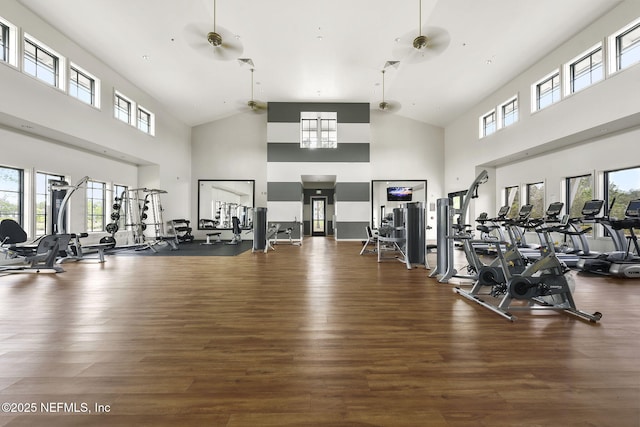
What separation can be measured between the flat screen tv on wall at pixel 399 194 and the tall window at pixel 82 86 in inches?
440

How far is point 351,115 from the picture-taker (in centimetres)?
1077

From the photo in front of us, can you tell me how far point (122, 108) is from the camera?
315 inches

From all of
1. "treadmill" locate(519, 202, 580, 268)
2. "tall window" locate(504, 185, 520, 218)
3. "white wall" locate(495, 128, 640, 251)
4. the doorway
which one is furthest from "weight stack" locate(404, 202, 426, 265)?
the doorway

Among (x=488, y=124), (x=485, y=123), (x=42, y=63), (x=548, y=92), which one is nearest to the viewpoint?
(x=42, y=63)

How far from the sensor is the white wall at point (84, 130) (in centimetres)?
510

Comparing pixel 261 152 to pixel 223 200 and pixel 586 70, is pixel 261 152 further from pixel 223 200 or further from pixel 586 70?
pixel 586 70

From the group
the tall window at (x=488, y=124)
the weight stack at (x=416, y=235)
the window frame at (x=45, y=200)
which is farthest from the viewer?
the tall window at (x=488, y=124)

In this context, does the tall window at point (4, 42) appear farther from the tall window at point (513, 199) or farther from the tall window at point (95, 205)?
the tall window at point (513, 199)

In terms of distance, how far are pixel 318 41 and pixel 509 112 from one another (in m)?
5.94

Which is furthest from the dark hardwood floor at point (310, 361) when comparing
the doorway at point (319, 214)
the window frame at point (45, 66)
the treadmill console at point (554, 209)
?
the doorway at point (319, 214)

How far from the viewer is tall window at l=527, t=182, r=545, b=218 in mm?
7653

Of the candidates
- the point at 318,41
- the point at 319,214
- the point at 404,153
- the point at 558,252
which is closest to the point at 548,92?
the point at 558,252

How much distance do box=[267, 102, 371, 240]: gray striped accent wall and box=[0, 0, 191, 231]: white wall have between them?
354cm

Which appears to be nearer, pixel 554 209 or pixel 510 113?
pixel 554 209
